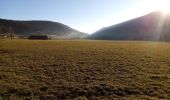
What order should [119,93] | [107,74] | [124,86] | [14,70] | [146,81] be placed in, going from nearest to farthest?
[119,93] < [124,86] < [146,81] < [107,74] < [14,70]

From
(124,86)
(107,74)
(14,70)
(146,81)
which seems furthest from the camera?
(14,70)

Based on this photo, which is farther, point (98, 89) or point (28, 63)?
point (28, 63)

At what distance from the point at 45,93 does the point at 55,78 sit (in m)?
3.79

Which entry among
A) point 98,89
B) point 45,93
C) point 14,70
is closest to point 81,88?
point 98,89

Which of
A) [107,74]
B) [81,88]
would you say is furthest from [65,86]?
[107,74]

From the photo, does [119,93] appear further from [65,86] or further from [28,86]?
[28,86]

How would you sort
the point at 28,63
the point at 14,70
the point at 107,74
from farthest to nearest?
the point at 28,63 → the point at 14,70 → the point at 107,74

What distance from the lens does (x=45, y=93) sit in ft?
55.9

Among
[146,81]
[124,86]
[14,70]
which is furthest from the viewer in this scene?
[14,70]

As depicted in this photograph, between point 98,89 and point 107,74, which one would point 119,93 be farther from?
point 107,74

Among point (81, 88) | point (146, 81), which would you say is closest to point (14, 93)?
point (81, 88)

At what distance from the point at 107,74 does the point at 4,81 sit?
8.45 m

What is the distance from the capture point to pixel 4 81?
20.0 m

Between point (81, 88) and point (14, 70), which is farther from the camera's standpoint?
point (14, 70)
